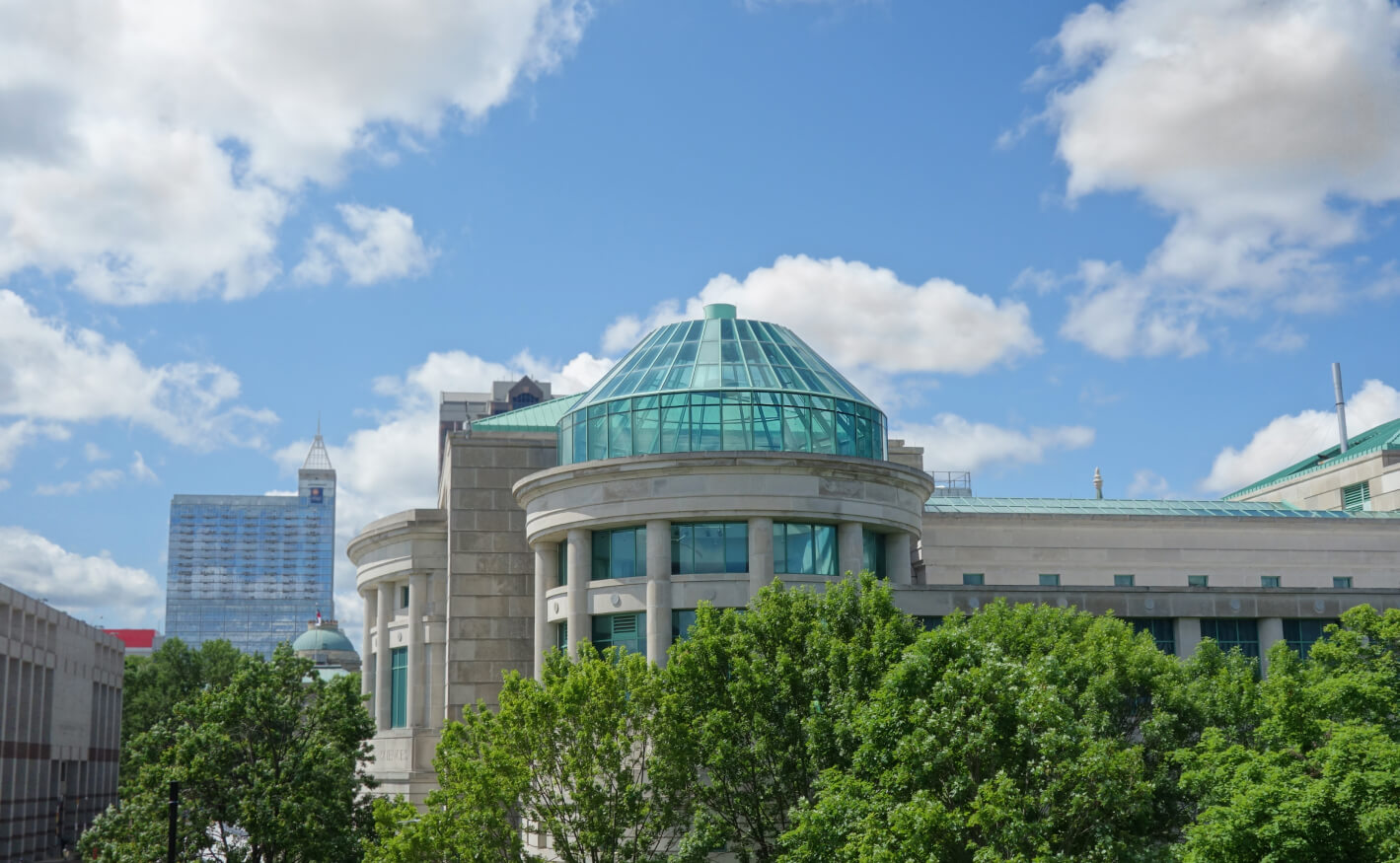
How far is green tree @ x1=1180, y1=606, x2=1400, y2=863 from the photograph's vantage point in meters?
24.8

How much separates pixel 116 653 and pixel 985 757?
69.4 metres

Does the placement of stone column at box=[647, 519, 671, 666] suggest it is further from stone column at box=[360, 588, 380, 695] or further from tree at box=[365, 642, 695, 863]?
stone column at box=[360, 588, 380, 695]

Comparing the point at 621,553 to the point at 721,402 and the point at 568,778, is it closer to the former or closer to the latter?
the point at 721,402

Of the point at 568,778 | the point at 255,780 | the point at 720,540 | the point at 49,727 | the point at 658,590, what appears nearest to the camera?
the point at 568,778

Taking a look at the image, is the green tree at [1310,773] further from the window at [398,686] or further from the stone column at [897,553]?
the window at [398,686]

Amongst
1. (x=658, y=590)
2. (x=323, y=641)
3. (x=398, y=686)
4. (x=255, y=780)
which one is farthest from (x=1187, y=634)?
(x=323, y=641)

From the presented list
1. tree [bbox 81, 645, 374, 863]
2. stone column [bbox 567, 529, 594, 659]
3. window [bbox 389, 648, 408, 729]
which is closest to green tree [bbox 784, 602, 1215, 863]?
stone column [bbox 567, 529, 594, 659]

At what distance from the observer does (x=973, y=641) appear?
30.1 metres

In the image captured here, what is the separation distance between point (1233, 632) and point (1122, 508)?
15.0 metres

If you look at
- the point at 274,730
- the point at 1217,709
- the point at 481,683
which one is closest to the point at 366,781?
the point at 274,730

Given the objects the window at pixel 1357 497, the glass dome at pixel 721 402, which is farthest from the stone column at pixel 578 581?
the window at pixel 1357 497

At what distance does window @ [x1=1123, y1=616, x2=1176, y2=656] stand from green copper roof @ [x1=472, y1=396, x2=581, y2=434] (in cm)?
2396

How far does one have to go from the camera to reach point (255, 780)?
131ft

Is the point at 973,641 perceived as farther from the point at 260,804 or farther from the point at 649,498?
the point at 260,804
